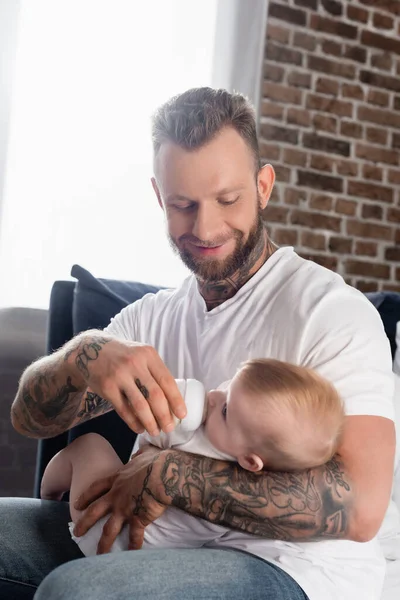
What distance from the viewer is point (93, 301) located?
217cm

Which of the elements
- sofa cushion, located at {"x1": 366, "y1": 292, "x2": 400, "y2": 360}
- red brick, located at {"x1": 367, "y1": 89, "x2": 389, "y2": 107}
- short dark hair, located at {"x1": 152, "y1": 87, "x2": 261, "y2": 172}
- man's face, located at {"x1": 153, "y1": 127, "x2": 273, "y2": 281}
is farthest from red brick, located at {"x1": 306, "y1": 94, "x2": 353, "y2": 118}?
man's face, located at {"x1": 153, "y1": 127, "x2": 273, "y2": 281}

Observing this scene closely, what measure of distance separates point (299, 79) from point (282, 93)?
117 mm

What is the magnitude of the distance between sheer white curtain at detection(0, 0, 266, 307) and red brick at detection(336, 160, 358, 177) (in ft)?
1.91

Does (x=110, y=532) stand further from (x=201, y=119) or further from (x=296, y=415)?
(x=201, y=119)

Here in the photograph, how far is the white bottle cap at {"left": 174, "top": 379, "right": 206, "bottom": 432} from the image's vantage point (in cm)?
131

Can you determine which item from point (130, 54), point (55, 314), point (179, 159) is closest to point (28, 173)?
point (130, 54)

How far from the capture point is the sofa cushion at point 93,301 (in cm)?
214

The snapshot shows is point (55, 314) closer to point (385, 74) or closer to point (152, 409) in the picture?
point (152, 409)

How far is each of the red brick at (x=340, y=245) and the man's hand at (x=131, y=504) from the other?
221cm

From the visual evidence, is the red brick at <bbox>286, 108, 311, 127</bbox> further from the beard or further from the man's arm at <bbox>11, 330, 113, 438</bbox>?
the man's arm at <bbox>11, 330, 113, 438</bbox>

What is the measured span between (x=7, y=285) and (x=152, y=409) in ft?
6.08

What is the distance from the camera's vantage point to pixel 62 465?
63.6 inches

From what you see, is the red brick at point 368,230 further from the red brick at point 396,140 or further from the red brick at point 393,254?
the red brick at point 396,140

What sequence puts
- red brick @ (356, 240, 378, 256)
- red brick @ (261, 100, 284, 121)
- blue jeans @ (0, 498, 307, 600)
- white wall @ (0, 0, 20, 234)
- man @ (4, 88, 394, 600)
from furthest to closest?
red brick @ (356, 240, 378, 256)
red brick @ (261, 100, 284, 121)
white wall @ (0, 0, 20, 234)
man @ (4, 88, 394, 600)
blue jeans @ (0, 498, 307, 600)
